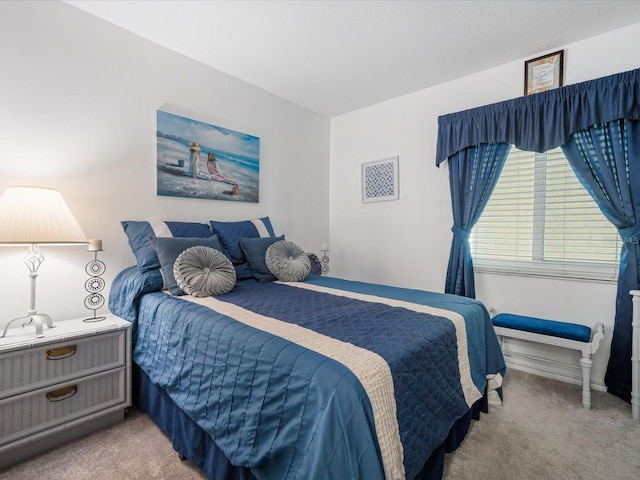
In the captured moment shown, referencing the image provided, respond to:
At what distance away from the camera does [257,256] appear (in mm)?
2473

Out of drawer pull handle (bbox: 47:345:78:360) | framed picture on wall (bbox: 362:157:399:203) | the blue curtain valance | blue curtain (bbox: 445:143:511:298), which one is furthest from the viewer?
framed picture on wall (bbox: 362:157:399:203)

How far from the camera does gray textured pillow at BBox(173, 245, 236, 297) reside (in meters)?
1.89

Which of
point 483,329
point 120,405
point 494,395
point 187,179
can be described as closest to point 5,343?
point 120,405

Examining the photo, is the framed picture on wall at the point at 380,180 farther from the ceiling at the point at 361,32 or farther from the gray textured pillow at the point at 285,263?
the gray textured pillow at the point at 285,263

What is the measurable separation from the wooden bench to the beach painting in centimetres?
239

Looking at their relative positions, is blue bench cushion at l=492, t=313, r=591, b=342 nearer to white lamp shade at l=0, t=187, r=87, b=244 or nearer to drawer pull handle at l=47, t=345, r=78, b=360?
drawer pull handle at l=47, t=345, r=78, b=360

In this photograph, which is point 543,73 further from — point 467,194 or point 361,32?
point 361,32

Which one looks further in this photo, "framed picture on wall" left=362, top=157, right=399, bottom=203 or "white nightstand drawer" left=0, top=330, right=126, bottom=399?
"framed picture on wall" left=362, top=157, right=399, bottom=203

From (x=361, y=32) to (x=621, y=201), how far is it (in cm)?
210

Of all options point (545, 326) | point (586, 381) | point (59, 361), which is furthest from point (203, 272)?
point (586, 381)

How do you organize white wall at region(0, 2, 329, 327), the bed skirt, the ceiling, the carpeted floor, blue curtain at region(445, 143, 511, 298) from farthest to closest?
blue curtain at region(445, 143, 511, 298) → the ceiling → white wall at region(0, 2, 329, 327) → the carpeted floor → the bed skirt

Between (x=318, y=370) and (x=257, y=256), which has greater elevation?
(x=257, y=256)

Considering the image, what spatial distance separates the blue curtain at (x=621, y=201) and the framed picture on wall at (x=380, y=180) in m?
1.56

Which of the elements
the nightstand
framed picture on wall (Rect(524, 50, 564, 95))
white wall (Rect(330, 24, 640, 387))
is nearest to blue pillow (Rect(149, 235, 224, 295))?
the nightstand
